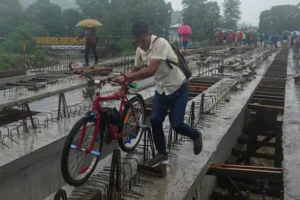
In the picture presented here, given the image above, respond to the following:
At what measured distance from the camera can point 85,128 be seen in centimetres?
436

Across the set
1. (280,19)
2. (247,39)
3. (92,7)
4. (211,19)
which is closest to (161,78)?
(92,7)

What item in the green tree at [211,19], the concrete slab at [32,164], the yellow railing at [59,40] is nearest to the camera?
the concrete slab at [32,164]

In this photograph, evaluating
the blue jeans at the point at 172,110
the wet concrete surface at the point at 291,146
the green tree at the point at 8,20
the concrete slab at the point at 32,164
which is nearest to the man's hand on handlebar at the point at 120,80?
the blue jeans at the point at 172,110

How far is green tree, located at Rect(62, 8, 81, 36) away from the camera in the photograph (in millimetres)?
31766

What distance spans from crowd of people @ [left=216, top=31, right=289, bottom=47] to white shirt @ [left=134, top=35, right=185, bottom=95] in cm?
3469

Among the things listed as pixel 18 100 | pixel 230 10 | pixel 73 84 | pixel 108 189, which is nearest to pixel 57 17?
pixel 73 84

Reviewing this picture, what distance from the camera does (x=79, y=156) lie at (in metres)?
4.50

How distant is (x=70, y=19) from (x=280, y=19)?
60.6 metres

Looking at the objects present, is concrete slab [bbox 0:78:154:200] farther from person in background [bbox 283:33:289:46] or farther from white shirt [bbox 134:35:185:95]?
person in background [bbox 283:33:289:46]

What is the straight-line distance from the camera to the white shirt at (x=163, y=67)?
430 cm

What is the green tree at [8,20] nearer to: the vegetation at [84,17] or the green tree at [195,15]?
the vegetation at [84,17]

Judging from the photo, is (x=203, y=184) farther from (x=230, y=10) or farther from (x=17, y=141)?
(x=230, y=10)

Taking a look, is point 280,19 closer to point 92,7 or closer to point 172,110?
point 92,7

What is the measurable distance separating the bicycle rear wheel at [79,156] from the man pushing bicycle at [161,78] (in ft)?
2.26
